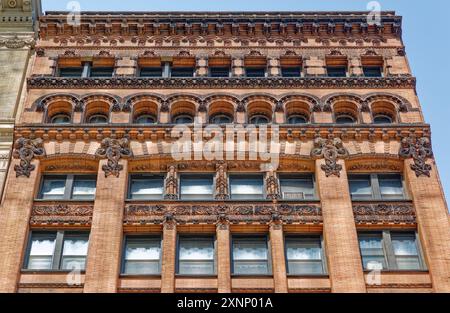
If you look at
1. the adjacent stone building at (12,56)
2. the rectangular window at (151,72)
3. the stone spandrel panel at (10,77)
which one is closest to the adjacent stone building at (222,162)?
the rectangular window at (151,72)

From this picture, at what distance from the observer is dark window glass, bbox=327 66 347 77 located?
34125 mm

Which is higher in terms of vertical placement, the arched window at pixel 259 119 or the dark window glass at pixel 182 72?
the dark window glass at pixel 182 72

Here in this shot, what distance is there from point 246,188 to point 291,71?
7699 millimetres

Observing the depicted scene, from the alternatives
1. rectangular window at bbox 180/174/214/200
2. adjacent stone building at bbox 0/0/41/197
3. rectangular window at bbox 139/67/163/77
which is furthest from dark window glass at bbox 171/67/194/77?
rectangular window at bbox 180/174/214/200

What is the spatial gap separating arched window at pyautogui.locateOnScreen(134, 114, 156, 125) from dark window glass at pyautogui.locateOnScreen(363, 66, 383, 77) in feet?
32.0

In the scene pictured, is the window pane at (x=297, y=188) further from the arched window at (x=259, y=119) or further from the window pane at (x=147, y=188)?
the window pane at (x=147, y=188)

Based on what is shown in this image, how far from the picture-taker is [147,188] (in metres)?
28.8

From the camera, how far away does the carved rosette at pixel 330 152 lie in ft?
93.9

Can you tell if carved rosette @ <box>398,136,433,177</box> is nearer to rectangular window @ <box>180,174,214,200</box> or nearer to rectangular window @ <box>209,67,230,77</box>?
rectangular window @ <box>180,174,214,200</box>

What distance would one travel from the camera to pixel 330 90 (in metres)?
32.4

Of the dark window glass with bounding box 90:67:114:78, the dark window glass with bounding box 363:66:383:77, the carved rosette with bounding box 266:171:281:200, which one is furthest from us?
the dark window glass with bounding box 363:66:383:77

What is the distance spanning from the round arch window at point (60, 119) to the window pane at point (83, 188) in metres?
3.42
